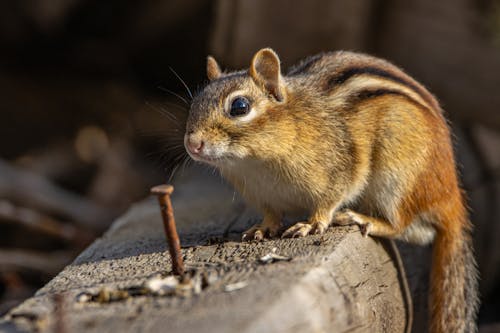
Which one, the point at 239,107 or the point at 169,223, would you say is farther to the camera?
the point at 239,107

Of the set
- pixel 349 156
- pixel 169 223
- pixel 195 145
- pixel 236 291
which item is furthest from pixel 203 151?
pixel 236 291

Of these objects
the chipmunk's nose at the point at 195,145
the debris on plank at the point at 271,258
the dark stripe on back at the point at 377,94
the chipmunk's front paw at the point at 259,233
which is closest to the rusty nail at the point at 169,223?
the debris on plank at the point at 271,258

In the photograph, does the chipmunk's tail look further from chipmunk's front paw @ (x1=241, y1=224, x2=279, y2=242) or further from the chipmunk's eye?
the chipmunk's eye

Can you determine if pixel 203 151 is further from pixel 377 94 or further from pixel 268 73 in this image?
pixel 377 94

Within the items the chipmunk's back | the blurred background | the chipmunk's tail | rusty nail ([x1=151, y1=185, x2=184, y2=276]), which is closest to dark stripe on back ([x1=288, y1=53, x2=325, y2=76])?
the chipmunk's back

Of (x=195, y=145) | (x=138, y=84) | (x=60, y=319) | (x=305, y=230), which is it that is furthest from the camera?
(x=138, y=84)

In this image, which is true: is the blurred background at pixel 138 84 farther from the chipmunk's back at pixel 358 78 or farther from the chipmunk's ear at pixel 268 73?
the chipmunk's back at pixel 358 78
